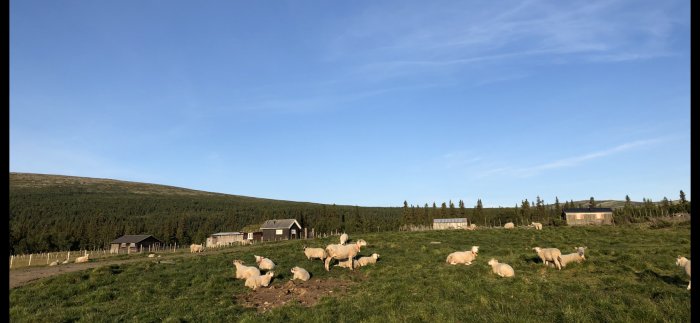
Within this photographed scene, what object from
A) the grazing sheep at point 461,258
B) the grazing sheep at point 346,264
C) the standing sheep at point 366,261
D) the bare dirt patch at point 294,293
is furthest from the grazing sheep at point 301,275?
the grazing sheep at point 461,258

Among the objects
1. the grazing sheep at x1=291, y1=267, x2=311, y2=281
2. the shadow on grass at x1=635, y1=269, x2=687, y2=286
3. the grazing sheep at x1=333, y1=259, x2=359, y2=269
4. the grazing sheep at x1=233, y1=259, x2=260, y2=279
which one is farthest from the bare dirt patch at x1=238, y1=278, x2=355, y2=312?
the shadow on grass at x1=635, y1=269, x2=687, y2=286

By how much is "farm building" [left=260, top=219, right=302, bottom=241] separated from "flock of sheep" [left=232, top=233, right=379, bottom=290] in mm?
68232

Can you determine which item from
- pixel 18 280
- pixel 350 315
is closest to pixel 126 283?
pixel 18 280

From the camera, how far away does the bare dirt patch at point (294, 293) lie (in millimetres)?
18359

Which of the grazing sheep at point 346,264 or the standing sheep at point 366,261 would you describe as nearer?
the grazing sheep at point 346,264

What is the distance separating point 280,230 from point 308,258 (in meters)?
69.1

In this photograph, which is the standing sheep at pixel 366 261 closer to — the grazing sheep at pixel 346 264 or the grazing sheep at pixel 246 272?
the grazing sheep at pixel 346 264

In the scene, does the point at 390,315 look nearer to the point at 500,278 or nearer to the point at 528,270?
the point at 500,278

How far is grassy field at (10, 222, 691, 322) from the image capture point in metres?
13.6

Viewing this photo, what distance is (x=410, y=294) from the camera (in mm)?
17422

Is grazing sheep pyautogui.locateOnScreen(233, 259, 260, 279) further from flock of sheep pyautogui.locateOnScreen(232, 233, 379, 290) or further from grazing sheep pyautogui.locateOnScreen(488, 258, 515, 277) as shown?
grazing sheep pyautogui.locateOnScreen(488, 258, 515, 277)

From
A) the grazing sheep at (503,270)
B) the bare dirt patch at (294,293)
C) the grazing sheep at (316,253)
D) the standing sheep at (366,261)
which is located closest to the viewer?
the bare dirt patch at (294,293)

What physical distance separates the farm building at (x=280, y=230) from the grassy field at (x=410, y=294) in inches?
2736

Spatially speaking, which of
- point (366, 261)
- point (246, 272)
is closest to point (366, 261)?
point (366, 261)
